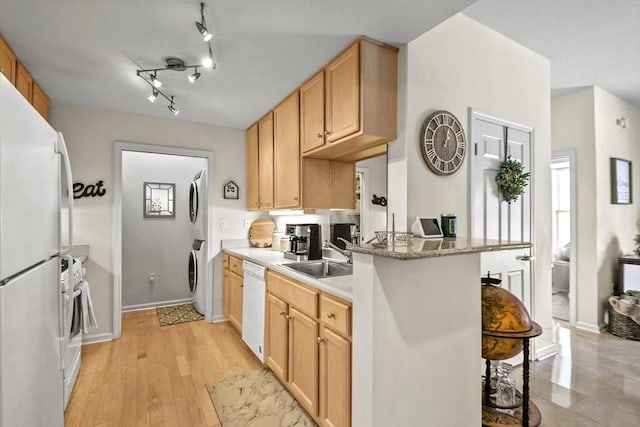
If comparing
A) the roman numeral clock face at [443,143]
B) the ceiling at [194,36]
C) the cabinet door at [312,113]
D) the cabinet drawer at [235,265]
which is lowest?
the cabinet drawer at [235,265]

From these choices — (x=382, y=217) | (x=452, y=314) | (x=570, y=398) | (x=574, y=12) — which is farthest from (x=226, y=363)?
(x=574, y=12)

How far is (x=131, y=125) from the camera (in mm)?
3396

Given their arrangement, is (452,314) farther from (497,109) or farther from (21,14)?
(21,14)

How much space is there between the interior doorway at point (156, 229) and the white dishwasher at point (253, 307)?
1309 mm

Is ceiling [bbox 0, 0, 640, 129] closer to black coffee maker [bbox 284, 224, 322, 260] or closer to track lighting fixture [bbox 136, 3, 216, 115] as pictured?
track lighting fixture [bbox 136, 3, 216, 115]

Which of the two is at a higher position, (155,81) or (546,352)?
(155,81)

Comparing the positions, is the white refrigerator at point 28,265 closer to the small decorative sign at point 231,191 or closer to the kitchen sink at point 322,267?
the kitchen sink at point 322,267

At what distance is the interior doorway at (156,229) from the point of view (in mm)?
4312

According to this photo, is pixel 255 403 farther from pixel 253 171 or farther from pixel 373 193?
pixel 253 171

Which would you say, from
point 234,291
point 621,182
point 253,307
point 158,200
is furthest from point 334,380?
point 621,182

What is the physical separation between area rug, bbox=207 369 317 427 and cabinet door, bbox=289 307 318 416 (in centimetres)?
12

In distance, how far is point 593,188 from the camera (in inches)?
143

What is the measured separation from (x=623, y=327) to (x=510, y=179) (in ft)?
8.12

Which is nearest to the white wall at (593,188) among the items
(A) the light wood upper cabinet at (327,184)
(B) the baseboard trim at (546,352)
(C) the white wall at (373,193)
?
(B) the baseboard trim at (546,352)
